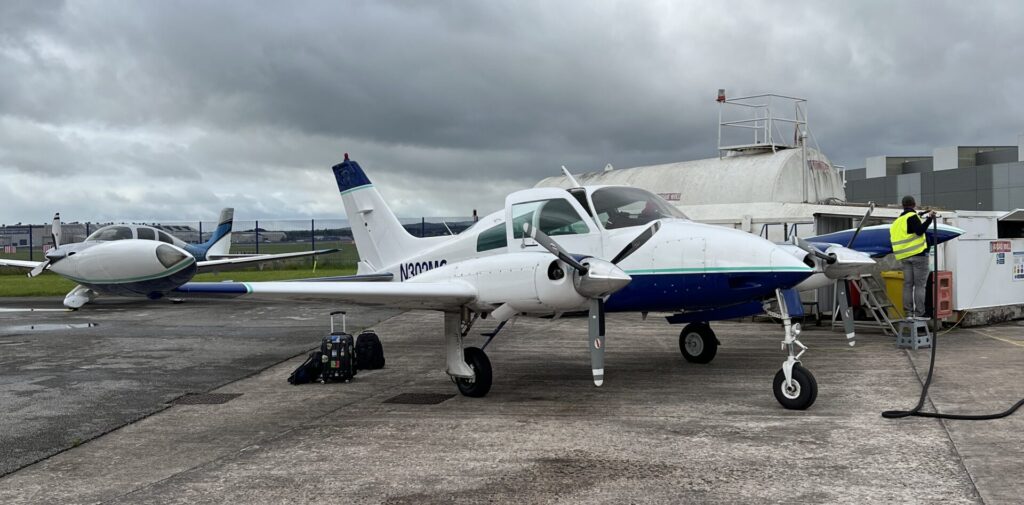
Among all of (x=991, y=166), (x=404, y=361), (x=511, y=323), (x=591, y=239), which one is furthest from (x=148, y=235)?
(x=991, y=166)

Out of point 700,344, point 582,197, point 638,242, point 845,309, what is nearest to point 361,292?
point 582,197

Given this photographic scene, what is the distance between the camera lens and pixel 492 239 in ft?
32.7

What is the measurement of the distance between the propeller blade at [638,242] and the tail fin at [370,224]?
4628 mm

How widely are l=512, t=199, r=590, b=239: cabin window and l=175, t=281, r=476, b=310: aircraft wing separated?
130 cm

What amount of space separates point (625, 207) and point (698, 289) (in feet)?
4.56

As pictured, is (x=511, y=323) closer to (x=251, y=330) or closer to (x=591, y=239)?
(x=251, y=330)

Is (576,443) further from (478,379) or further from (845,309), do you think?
(845,309)

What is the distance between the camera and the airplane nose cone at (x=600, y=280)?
7672 mm

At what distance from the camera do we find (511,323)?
16.5 meters

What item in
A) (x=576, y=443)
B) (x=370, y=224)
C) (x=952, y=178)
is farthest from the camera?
(x=952, y=178)

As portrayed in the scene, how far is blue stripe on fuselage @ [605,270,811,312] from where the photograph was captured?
8250 millimetres

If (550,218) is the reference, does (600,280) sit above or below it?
below

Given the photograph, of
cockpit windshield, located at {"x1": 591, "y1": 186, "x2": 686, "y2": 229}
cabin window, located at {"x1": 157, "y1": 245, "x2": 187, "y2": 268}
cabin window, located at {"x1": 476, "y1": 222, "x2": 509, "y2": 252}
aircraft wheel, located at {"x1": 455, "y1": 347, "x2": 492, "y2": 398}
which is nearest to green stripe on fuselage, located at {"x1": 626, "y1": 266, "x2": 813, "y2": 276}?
cockpit windshield, located at {"x1": 591, "y1": 186, "x2": 686, "y2": 229}

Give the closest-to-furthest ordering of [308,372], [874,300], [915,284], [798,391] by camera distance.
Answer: [798,391] → [308,372] → [915,284] → [874,300]
